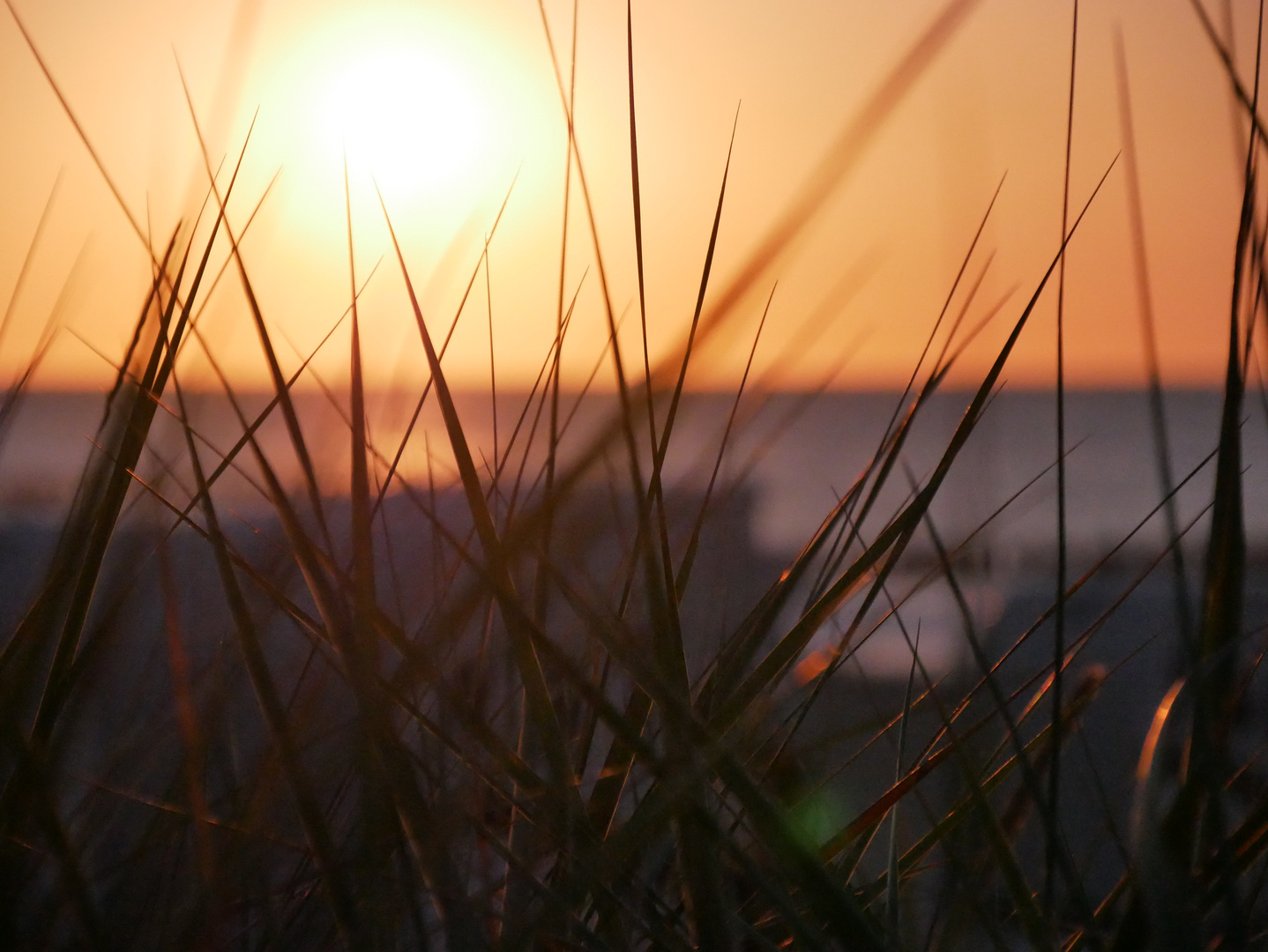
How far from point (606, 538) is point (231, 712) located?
0.24m

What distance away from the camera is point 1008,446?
18.4 inches

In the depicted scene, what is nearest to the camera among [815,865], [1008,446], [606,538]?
[815,865]

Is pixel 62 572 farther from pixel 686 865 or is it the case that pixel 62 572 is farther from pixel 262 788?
pixel 686 865

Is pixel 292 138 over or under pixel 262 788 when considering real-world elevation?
over

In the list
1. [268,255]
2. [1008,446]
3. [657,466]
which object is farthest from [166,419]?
[1008,446]

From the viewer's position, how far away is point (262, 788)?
24 cm

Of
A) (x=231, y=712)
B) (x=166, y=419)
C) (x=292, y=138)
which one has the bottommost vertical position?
(x=231, y=712)

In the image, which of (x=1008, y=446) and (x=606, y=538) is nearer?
(x=1008, y=446)

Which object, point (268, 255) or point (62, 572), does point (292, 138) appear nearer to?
point (268, 255)

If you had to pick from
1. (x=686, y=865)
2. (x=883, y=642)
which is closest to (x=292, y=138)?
(x=686, y=865)

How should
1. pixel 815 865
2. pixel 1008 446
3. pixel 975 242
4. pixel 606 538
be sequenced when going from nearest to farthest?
A: pixel 815 865, pixel 975 242, pixel 1008 446, pixel 606 538

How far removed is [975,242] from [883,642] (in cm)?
31

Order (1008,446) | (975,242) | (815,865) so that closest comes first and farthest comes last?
(815,865) < (975,242) < (1008,446)

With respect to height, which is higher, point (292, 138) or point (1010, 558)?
point (292, 138)
